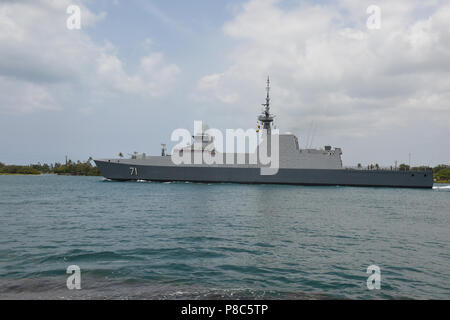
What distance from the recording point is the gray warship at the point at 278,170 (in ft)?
123

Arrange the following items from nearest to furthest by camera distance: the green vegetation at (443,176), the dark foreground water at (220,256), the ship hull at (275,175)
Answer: the dark foreground water at (220,256)
the ship hull at (275,175)
the green vegetation at (443,176)

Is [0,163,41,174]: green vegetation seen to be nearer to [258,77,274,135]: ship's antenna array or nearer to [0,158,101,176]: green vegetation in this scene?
[0,158,101,176]: green vegetation

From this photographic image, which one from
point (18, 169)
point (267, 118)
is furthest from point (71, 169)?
point (267, 118)

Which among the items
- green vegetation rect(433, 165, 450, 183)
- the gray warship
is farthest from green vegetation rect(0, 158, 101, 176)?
green vegetation rect(433, 165, 450, 183)

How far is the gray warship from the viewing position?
37469 mm

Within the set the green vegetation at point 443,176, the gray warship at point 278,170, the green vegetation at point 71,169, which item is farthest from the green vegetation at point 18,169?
the green vegetation at point 443,176

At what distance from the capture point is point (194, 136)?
40469 millimetres

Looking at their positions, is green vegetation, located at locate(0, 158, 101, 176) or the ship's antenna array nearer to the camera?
the ship's antenna array

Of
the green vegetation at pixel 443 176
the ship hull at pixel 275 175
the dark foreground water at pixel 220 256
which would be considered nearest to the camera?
the dark foreground water at pixel 220 256

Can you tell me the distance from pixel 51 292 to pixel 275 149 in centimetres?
3537

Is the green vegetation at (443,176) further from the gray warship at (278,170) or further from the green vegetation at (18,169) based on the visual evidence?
the green vegetation at (18,169)

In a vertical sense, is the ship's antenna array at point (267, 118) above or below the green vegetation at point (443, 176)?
above

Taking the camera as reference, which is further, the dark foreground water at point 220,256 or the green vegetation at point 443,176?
the green vegetation at point 443,176
